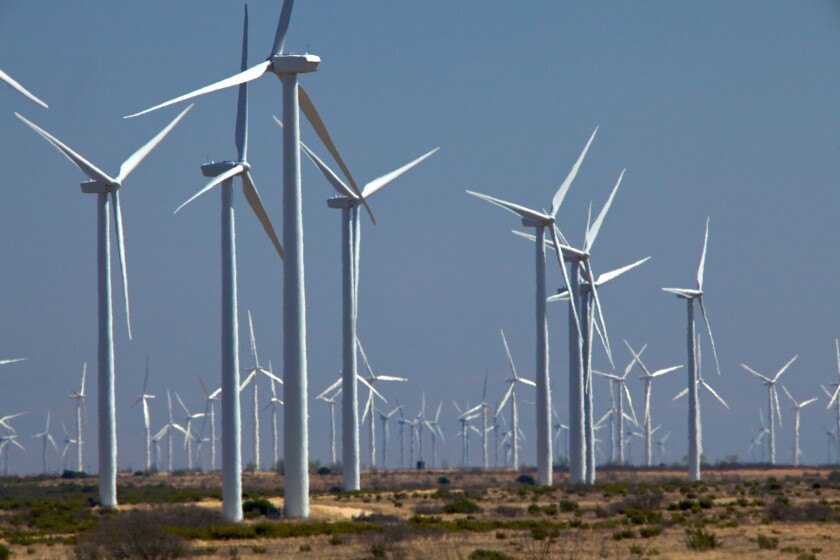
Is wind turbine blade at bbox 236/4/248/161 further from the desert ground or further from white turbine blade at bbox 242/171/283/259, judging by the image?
the desert ground

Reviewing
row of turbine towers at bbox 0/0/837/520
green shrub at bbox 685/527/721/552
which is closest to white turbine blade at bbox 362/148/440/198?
row of turbine towers at bbox 0/0/837/520

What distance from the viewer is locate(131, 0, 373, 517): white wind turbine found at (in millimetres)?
52312

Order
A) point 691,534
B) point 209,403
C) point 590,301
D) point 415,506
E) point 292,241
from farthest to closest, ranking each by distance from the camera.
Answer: point 209,403 < point 590,301 < point 415,506 < point 292,241 < point 691,534

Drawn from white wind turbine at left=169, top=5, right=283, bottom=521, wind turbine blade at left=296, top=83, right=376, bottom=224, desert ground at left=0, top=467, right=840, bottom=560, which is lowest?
desert ground at left=0, top=467, right=840, bottom=560

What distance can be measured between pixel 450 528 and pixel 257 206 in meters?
17.6

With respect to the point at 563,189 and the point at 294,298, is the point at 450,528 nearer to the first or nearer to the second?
the point at 294,298

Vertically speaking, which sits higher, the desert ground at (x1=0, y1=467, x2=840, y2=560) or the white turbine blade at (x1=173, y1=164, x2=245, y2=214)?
the white turbine blade at (x1=173, y1=164, x2=245, y2=214)

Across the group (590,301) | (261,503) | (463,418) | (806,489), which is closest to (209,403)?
(463,418)

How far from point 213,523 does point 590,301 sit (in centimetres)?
4671

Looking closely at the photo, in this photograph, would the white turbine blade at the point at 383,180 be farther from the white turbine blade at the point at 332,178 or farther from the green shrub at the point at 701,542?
the green shrub at the point at 701,542

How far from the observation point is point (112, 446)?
219 feet

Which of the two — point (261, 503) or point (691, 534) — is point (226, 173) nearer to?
point (261, 503)

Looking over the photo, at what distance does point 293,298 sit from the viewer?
Answer: 171 feet

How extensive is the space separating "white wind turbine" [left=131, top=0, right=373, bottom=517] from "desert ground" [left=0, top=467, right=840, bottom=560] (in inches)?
71.2
